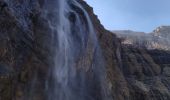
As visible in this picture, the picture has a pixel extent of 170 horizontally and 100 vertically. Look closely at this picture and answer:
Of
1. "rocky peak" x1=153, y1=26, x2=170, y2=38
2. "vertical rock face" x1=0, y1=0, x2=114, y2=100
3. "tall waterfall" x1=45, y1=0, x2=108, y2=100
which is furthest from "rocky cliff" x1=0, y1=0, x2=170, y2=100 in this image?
"rocky peak" x1=153, y1=26, x2=170, y2=38

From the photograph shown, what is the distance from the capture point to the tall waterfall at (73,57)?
25.2 m

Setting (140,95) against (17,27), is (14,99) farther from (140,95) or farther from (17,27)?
(140,95)

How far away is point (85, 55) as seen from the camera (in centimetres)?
2862

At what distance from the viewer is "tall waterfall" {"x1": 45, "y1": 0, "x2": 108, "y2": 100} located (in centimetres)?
2522

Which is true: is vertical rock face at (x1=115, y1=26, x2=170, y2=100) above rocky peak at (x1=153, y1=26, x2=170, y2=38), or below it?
below

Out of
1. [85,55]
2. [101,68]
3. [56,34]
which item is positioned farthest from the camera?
[101,68]

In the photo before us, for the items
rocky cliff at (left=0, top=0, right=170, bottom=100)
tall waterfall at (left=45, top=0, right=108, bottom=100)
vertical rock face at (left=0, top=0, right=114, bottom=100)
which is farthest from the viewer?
tall waterfall at (left=45, top=0, right=108, bottom=100)

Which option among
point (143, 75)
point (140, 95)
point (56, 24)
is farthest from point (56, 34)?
point (143, 75)

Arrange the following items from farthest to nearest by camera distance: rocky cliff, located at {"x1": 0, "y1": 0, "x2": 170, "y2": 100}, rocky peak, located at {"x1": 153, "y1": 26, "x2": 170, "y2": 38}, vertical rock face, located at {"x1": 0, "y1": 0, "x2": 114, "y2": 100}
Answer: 1. rocky peak, located at {"x1": 153, "y1": 26, "x2": 170, "y2": 38}
2. vertical rock face, located at {"x1": 0, "y1": 0, "x2": 114, "y2": 100}
3. rocky cliff, located at {"x1": 0, "y1": 0, "x2": 170, "y2": 100}

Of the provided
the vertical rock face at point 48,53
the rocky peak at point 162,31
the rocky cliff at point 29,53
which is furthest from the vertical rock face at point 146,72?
the rocky peak at point 162,31

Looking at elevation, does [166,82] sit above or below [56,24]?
below

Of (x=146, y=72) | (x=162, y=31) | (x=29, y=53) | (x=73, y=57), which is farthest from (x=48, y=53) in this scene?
(x=162, y=31)

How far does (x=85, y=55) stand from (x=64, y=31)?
279 centimetres

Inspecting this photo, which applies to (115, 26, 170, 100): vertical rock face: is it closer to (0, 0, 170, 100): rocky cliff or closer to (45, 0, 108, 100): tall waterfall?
(0, 0, 170, 100): rocky cliff
